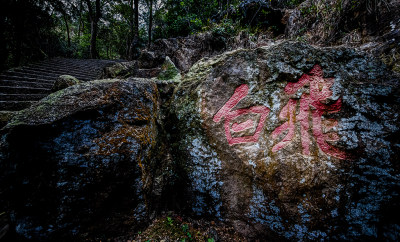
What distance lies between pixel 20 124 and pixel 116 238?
5.52 feet

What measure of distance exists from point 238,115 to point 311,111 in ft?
3.17

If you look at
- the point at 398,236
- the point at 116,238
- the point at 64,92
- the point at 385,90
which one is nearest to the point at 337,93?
the point at 385,90

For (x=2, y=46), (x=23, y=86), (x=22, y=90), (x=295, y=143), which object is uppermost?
(x=2, y=46)

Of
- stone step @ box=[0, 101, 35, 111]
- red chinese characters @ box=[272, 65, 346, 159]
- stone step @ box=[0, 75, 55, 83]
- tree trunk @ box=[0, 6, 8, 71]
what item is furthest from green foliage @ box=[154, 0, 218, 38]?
tree trunk @ box=[0, 6, 8, 71]

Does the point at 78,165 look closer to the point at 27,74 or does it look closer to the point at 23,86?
the point at 23,86

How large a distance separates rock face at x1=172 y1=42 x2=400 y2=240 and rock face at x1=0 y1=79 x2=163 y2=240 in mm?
753

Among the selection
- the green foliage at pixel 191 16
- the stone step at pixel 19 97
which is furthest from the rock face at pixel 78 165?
the green foliage at pixel 191 16

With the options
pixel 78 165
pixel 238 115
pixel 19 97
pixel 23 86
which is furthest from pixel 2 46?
pixel 238 115

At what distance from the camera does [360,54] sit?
7.03 feet

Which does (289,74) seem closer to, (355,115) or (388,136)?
(355,115)

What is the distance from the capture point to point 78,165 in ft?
5.49

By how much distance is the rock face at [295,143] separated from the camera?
1790 millimetres

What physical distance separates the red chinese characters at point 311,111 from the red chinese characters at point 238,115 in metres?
0.23

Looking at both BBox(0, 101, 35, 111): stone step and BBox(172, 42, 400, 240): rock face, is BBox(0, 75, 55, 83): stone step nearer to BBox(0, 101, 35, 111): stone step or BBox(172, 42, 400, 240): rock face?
BBox(0, 101, 35, 111): stone step
